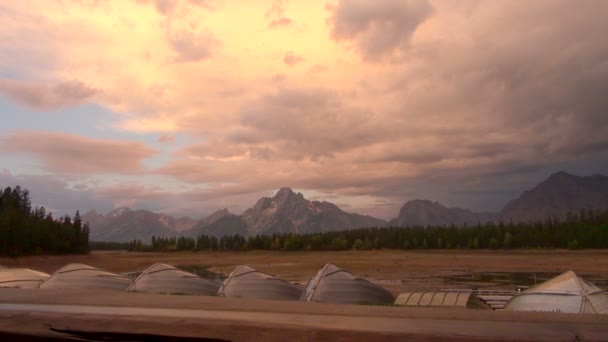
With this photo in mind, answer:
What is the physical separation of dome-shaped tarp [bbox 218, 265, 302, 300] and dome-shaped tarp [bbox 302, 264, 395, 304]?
5.27ft

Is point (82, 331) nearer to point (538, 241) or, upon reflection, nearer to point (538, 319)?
point (538, 319)

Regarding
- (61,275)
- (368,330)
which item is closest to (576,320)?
(368,330)

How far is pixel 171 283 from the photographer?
28.6 metres

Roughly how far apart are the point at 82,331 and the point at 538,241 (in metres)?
144

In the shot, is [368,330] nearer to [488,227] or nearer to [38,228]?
[38,228]

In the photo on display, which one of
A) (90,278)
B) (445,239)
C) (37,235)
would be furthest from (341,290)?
(445,239)

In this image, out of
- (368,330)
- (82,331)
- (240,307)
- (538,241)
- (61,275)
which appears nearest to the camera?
(368,330)

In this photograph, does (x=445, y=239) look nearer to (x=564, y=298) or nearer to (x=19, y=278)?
(x=564, y=298)

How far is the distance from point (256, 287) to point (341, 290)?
4.47 metres

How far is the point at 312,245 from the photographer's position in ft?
494

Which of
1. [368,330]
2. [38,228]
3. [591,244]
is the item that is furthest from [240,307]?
[591,244]

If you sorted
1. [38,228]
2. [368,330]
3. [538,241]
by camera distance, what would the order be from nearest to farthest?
[368,330] → [38,228] → [538,241]

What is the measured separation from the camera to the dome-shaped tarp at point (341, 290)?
25.5m

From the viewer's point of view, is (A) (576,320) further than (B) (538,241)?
No
